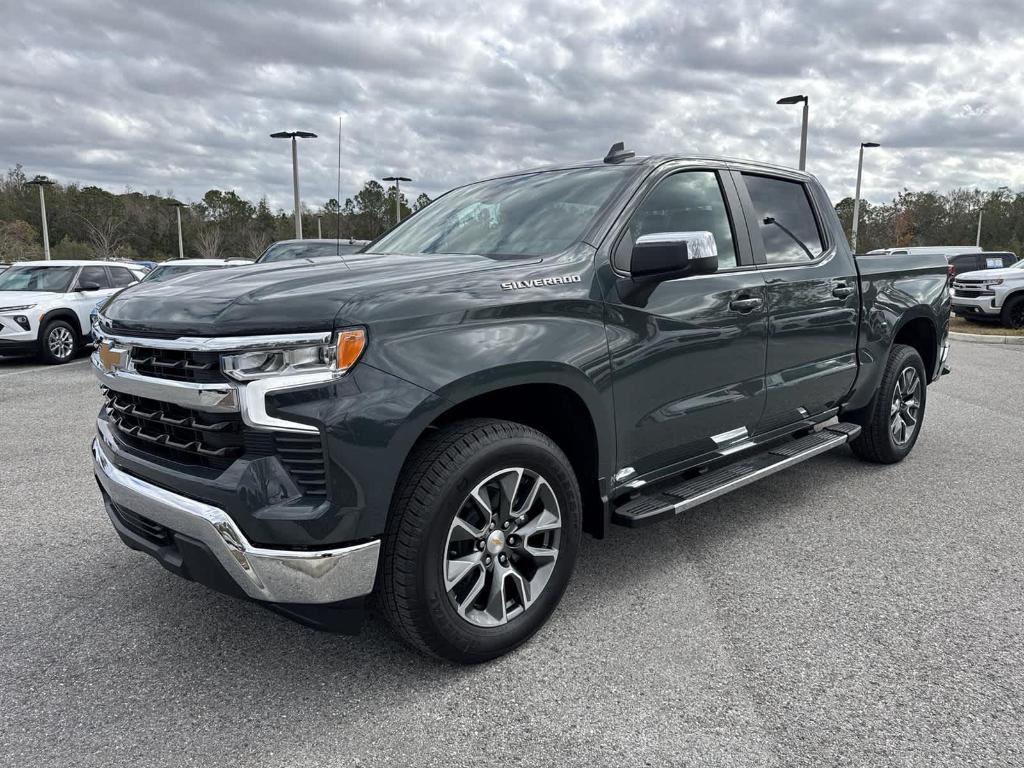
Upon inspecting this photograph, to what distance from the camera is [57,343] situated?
11375mm

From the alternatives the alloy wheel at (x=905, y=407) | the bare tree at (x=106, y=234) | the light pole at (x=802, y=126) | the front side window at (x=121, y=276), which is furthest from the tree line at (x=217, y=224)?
the alloy wheel at (x=905, y=407)

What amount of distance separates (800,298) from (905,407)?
1874 millimetres

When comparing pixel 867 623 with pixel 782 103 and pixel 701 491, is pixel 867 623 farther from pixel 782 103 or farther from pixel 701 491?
pixel 782 103

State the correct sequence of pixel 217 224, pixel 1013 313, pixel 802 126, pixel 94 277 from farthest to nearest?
pixel 217 224, pixel 802 126, pixel 1013 313, pixel 94 277

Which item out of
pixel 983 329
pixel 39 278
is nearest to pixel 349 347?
pixel 39 278

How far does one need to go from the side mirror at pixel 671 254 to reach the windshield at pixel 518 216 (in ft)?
0.98

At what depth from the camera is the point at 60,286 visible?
39.1 ft

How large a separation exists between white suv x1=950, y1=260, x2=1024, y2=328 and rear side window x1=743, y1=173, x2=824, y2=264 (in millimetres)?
13159

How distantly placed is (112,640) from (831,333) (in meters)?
3.84

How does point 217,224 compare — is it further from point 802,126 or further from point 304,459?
point 304,459

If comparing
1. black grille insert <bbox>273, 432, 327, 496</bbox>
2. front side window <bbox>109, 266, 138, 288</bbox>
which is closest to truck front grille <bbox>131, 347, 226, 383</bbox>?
black grille insert <bbox>273, 432, 327, 496</bbox>

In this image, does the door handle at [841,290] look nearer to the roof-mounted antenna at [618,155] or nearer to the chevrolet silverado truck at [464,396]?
the chevrolet silverado truck at [464,396]

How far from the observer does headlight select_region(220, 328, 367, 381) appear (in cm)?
227

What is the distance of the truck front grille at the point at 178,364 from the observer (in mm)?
2318
